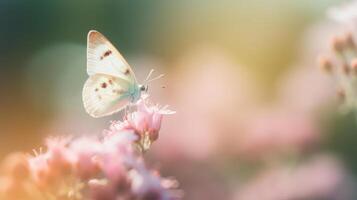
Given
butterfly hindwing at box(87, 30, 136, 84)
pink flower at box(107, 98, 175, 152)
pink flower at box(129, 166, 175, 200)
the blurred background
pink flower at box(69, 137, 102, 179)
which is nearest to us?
pink flower at box(129, 166, 175, 200)

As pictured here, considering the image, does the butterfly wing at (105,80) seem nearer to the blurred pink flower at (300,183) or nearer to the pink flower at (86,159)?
the pink flower at (86,159)

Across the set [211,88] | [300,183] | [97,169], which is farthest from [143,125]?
[211,88]

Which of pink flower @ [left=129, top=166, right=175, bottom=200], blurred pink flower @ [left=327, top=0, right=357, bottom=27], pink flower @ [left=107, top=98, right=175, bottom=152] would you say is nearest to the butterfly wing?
pink flower @ [left=107, top=98, right=175, bottom=152]

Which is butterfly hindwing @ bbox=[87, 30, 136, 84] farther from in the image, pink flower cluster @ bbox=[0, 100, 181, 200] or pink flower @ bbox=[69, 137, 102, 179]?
pink flower @ bbox=[69, 137, 102, 179]

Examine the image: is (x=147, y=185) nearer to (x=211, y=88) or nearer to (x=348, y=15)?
(x=348, y=15)

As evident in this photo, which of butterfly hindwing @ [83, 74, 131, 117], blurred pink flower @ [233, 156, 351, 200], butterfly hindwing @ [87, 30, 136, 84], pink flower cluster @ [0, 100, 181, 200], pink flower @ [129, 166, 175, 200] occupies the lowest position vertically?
pink flower @ [129, 166, 175, 200]

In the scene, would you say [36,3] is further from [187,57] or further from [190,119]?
[190,119]

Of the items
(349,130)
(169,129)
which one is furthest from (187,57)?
(169,129)
